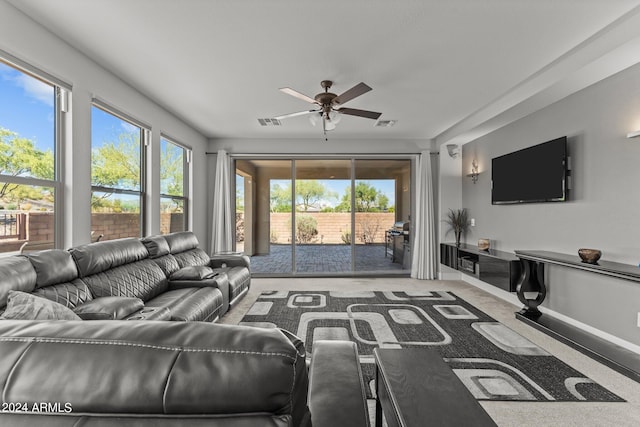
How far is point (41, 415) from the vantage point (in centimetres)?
56

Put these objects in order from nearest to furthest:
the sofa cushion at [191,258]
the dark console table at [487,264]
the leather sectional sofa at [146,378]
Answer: the leather sectional sofa at [146,378], the dark console table at [487,264], the sofa cushion at [191,258]

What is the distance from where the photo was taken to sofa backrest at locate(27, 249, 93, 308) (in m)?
2.06

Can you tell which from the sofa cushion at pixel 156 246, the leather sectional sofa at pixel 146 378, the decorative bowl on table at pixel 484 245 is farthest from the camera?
the decorative bowl on table at pixel 484 245

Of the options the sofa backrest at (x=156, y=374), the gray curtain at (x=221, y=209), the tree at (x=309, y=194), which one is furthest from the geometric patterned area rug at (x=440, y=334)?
the tree at (x=309, y=194)

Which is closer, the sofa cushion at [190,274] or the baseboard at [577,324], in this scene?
the baseboard at [577,324]

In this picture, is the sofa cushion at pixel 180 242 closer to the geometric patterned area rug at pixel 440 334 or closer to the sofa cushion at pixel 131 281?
the sofa cushion at pixel 131 281

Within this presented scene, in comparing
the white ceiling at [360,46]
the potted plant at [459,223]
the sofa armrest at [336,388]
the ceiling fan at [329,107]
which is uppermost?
the white ceiling at [360,46]

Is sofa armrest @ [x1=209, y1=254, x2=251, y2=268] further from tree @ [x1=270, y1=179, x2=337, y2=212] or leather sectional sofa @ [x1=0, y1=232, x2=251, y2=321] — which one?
tree @ [x1=270, y1=179, x2=337, y2=212]

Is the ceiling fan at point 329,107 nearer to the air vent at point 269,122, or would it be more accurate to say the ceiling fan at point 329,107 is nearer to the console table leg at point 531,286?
the air vent at point 269,122

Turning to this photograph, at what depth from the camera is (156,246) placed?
3.56 metres

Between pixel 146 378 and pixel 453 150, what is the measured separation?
593cm

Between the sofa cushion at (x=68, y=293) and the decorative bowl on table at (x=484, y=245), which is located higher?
the decorative bowl on table at (x=484, y=245)

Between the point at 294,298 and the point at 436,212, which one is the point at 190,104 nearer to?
the point at 294,298

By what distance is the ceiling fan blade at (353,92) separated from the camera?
2.86 meters
